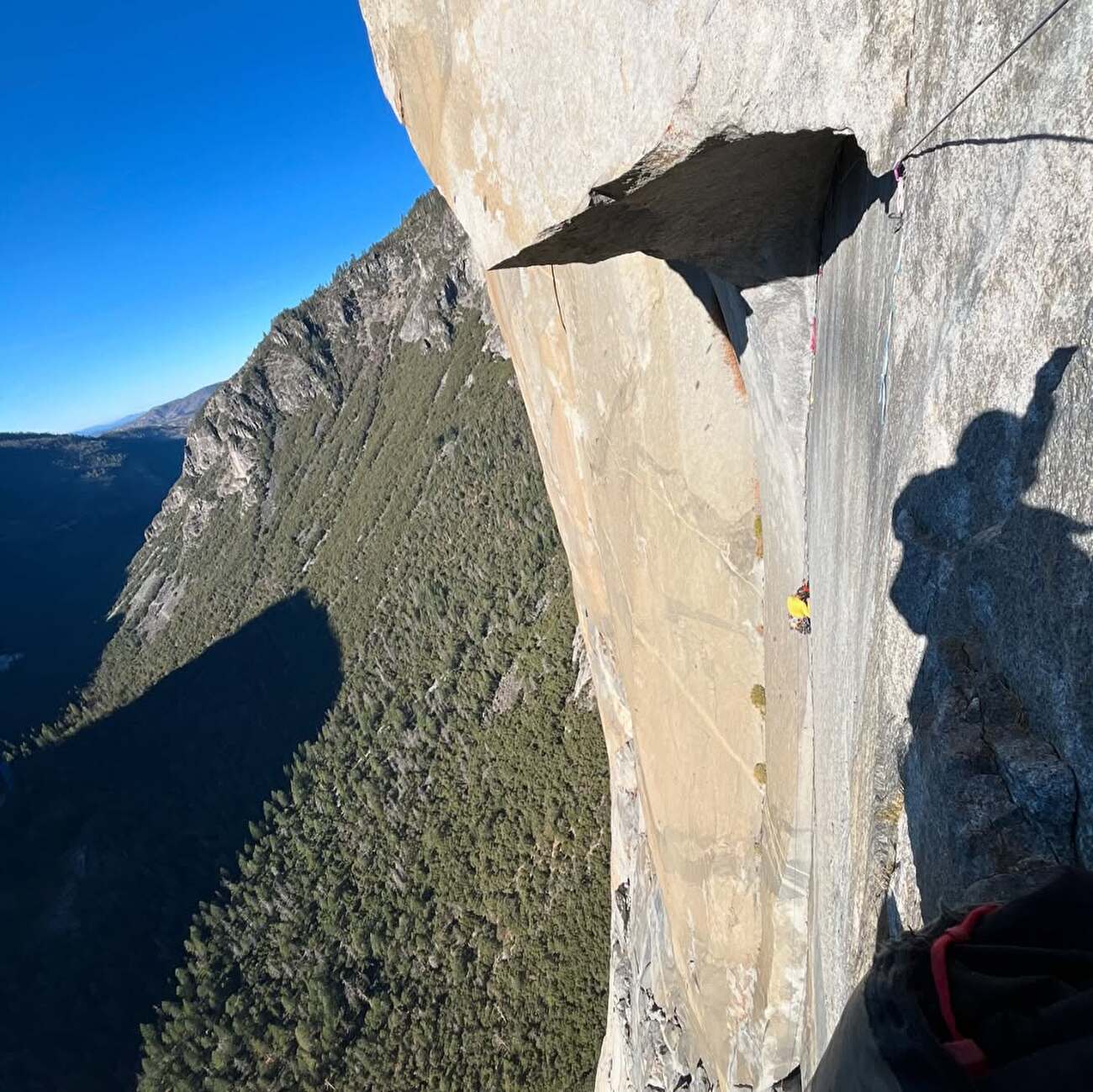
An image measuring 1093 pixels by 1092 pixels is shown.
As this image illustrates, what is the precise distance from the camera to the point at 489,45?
5367 mm

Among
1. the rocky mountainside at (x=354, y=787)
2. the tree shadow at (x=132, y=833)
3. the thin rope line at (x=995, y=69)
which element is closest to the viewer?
the thin rope line at (x=995, y=69)

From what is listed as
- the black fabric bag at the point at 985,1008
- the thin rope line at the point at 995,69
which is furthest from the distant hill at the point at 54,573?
the thin rope line at the point at 995,69

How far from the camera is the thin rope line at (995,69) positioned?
201cm

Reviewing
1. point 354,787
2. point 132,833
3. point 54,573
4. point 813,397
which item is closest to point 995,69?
point 813,397

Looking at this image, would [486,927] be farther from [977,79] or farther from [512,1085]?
[977,79]

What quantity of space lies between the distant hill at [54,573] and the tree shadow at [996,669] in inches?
5157

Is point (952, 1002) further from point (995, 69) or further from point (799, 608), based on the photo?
point (799, 608)

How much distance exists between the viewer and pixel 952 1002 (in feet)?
4.68

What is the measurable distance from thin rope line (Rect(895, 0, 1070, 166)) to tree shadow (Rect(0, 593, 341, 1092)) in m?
76.6

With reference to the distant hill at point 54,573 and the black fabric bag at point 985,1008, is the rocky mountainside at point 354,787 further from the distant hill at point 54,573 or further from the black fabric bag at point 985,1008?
the black fabric bag at point 985,1008

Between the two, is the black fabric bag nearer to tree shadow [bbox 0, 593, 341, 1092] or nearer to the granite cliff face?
the granite cliff face

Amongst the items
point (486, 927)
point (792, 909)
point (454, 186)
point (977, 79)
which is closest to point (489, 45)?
point (454, 186)

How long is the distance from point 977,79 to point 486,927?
48291 millimetres

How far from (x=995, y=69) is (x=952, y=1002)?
285 centimetres
